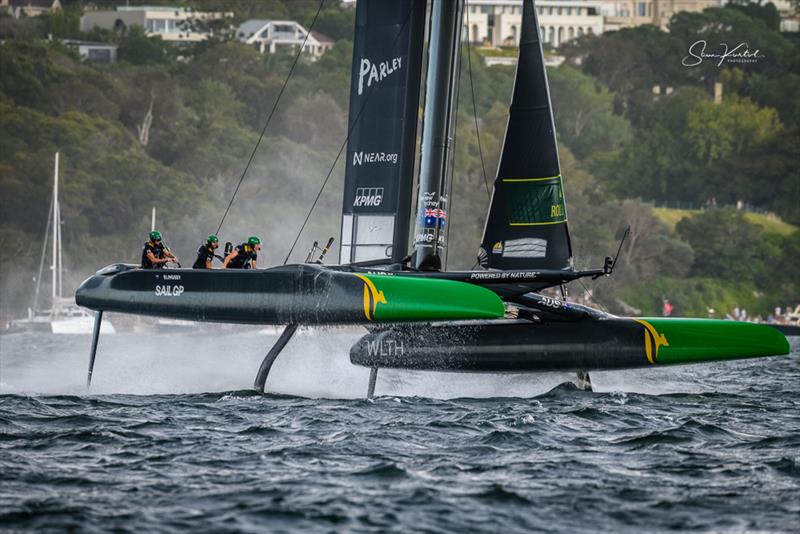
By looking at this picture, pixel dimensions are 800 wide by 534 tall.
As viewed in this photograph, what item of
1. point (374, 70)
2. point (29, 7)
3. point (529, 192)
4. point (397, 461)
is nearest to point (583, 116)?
point (29, 7)

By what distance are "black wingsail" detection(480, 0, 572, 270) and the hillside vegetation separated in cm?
3122

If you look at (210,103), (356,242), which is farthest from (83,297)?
(210,103)

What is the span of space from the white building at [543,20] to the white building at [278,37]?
14.2 metres

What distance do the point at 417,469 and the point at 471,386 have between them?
17.5 feet

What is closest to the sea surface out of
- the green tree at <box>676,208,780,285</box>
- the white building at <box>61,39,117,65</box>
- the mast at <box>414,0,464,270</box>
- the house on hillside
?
the mast at <box>414,0,464,270</box>

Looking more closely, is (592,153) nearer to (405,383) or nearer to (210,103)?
(210,103)

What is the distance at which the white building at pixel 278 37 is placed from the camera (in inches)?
2704

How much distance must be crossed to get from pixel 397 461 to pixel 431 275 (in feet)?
14.2

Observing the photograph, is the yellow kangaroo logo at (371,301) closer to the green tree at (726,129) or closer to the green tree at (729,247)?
the green tree at (729,247)

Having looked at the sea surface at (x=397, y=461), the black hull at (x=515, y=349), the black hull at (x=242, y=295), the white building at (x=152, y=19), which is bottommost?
the sea surface at (x=397, y=461)

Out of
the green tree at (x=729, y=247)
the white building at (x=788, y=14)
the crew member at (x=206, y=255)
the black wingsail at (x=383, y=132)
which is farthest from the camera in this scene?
the white building at (x=788, y=14)

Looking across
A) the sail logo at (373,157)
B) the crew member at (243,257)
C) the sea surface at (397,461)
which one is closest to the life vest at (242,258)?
the crew member at (243,257)

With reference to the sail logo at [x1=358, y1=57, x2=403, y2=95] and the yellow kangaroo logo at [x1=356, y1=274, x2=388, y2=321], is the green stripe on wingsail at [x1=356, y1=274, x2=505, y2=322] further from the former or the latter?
the sail logo at [x1=358, y1=57, x2=403, y2=95]

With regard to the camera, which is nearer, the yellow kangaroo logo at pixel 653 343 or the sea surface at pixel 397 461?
the sea surface at pixel 397 461
